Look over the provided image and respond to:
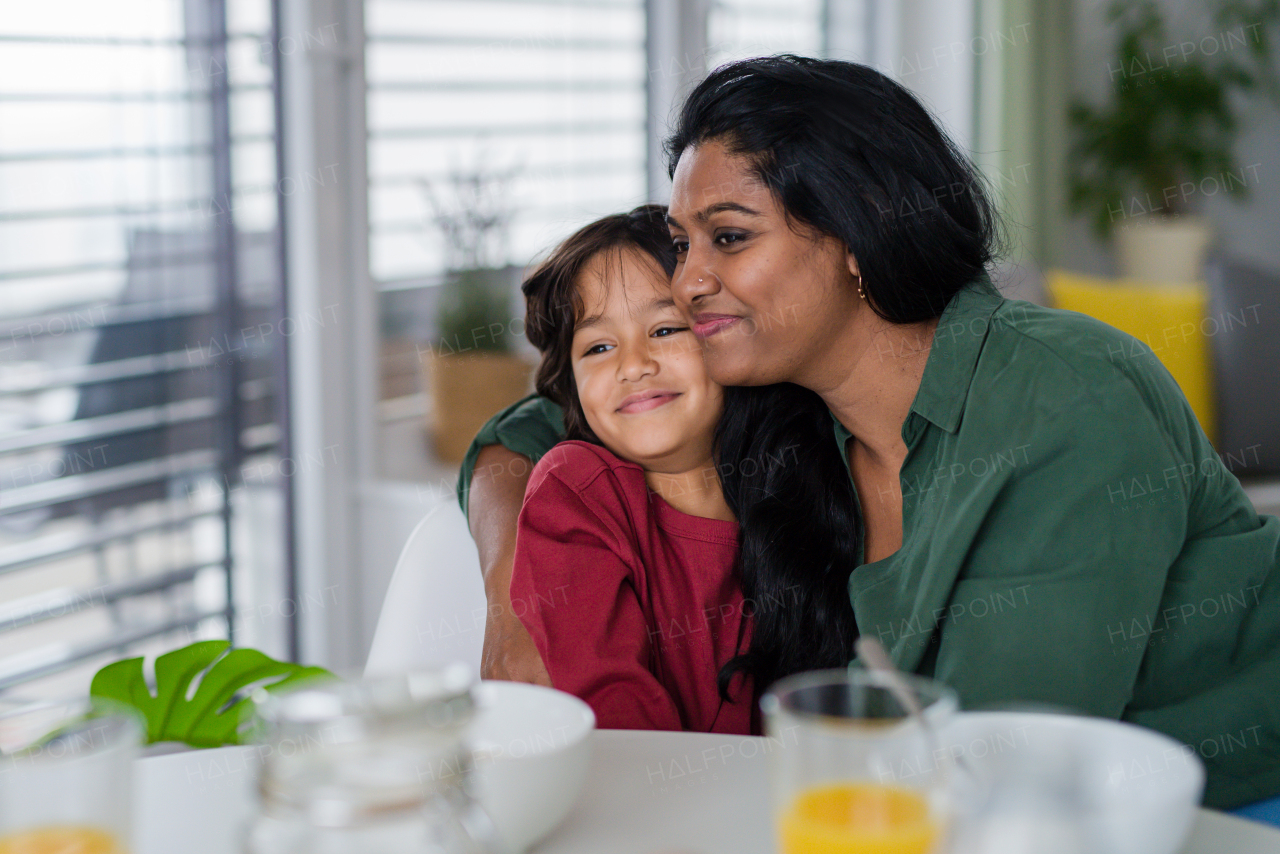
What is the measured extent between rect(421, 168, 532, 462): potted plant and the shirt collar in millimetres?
1508

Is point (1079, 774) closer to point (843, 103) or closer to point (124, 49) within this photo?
point (843, 103)

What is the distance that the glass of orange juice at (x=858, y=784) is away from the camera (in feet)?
1.85

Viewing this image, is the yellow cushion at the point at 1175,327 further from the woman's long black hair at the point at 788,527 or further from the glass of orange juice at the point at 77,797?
the glass of orange juice at the point at 77,797

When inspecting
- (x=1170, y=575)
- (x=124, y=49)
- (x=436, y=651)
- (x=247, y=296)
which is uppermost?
(x=124, y=49)

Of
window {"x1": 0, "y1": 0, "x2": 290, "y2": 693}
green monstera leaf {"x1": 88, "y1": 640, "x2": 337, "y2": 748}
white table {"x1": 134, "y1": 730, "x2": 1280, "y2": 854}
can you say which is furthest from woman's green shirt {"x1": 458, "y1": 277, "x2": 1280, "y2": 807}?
window {"x1": 0, "y1": 0, "x2": 290, "y2": 693}

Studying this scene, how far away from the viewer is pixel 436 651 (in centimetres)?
133

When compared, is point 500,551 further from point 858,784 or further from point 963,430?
point 858,784

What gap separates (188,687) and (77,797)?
688 millimetres

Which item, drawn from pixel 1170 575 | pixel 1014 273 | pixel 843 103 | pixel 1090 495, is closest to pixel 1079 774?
pixel 1090 495

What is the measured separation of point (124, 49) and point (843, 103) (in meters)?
1.45

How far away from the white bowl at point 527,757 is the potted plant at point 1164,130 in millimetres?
4521

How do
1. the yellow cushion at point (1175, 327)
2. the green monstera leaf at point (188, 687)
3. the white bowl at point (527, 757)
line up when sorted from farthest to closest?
1. the yellow cushion at point (1175, 327)
2. the green monstera leaf at point (188, 687)
3. the white bowl at point (527, 757)

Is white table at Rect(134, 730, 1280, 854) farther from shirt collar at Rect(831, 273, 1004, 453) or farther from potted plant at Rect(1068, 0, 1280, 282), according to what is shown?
potted plant at Rect(1068, 0, 1280, 282)

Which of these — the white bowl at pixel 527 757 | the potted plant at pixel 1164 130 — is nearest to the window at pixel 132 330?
the white bowl at pixel 527 757
